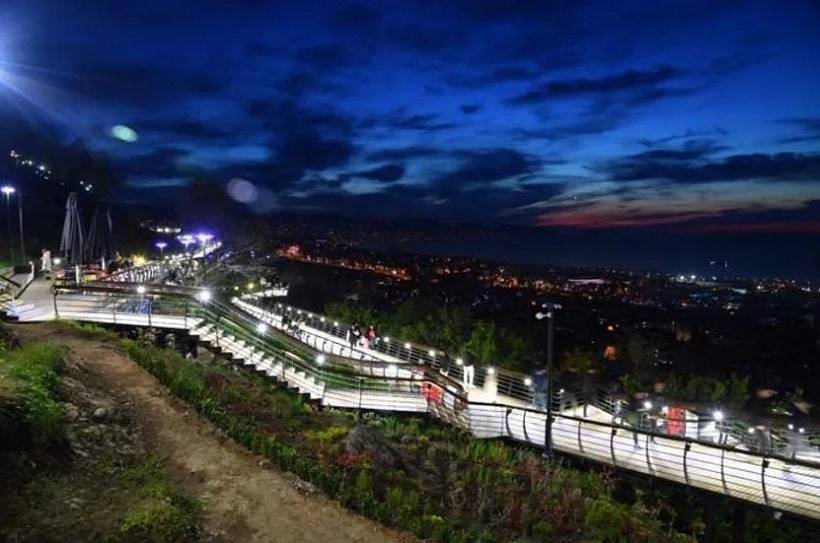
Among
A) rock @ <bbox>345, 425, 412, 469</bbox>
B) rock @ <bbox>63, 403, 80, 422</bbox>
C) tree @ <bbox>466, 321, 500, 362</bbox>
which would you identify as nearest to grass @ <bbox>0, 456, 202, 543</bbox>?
rock @ <bbox>63, 403, 80, 422</bbox>

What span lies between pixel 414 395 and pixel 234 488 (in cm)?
1000

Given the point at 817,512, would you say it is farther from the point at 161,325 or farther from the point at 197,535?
the point at 161,325

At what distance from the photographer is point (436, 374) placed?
18422mm

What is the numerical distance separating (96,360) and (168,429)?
4.73m

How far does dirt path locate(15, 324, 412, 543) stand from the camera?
6.72 metres

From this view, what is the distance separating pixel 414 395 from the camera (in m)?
17.2

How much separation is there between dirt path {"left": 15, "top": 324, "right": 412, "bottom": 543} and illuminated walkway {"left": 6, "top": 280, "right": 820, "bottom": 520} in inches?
242

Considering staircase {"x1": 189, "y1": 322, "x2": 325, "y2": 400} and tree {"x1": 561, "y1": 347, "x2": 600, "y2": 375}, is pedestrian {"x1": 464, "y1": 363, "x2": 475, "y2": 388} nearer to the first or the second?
staircase {"x1": 189, "y1": 322, "x2": 325, "y2": 400}

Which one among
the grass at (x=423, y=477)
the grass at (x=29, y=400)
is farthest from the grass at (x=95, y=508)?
the grass at (x=423, y=477)

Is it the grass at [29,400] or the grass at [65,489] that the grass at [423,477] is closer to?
the grass at [65,489]

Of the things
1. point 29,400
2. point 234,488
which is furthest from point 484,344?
point 29,400

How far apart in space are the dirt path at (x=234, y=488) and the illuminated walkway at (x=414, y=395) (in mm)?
6156

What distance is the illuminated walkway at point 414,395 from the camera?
12797 millimetres

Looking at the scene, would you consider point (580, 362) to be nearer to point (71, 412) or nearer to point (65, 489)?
point (71, 412)
